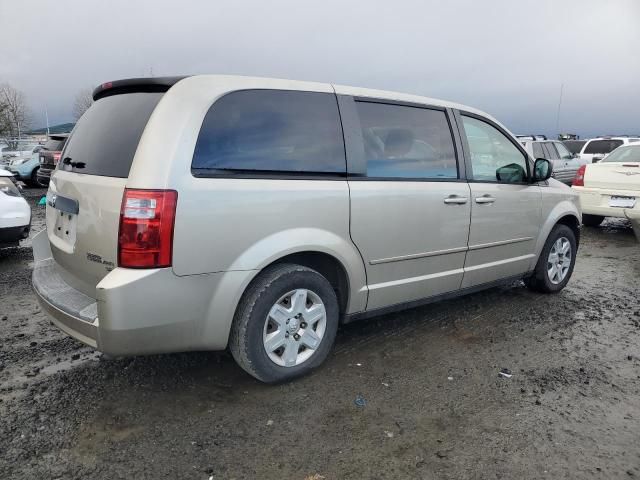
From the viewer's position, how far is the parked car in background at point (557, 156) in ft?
42.3

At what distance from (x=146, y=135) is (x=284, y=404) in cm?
169

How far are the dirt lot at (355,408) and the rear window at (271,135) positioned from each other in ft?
4.45

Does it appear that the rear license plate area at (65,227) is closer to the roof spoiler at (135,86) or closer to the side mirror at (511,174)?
the roof spoiler at (135,86)

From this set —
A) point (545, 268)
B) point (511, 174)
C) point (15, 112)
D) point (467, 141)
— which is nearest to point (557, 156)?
point (545, 268)

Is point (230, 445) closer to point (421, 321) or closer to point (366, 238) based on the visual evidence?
point (366, 238)

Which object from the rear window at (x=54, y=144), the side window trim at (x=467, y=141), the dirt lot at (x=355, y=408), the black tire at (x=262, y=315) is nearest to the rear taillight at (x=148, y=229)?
the black tire at (x=262, y=315)

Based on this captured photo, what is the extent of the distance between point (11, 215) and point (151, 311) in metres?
4.35

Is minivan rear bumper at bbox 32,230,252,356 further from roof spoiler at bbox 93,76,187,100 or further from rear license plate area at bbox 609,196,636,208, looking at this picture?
rear license plate area at bbox 609,196,636,208

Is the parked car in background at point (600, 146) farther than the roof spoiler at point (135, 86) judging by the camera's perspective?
Yes

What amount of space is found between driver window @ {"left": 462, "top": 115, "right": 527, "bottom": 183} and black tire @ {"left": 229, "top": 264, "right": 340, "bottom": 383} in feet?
6.16

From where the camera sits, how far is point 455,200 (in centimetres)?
391

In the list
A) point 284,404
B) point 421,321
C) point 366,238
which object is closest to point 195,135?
point 366,238

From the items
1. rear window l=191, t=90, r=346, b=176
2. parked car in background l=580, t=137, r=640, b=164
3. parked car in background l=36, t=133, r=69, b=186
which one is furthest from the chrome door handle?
parked car in background l=580, t=137, r=640, b=164

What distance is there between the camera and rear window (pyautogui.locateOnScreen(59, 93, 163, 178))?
9.38 feet
